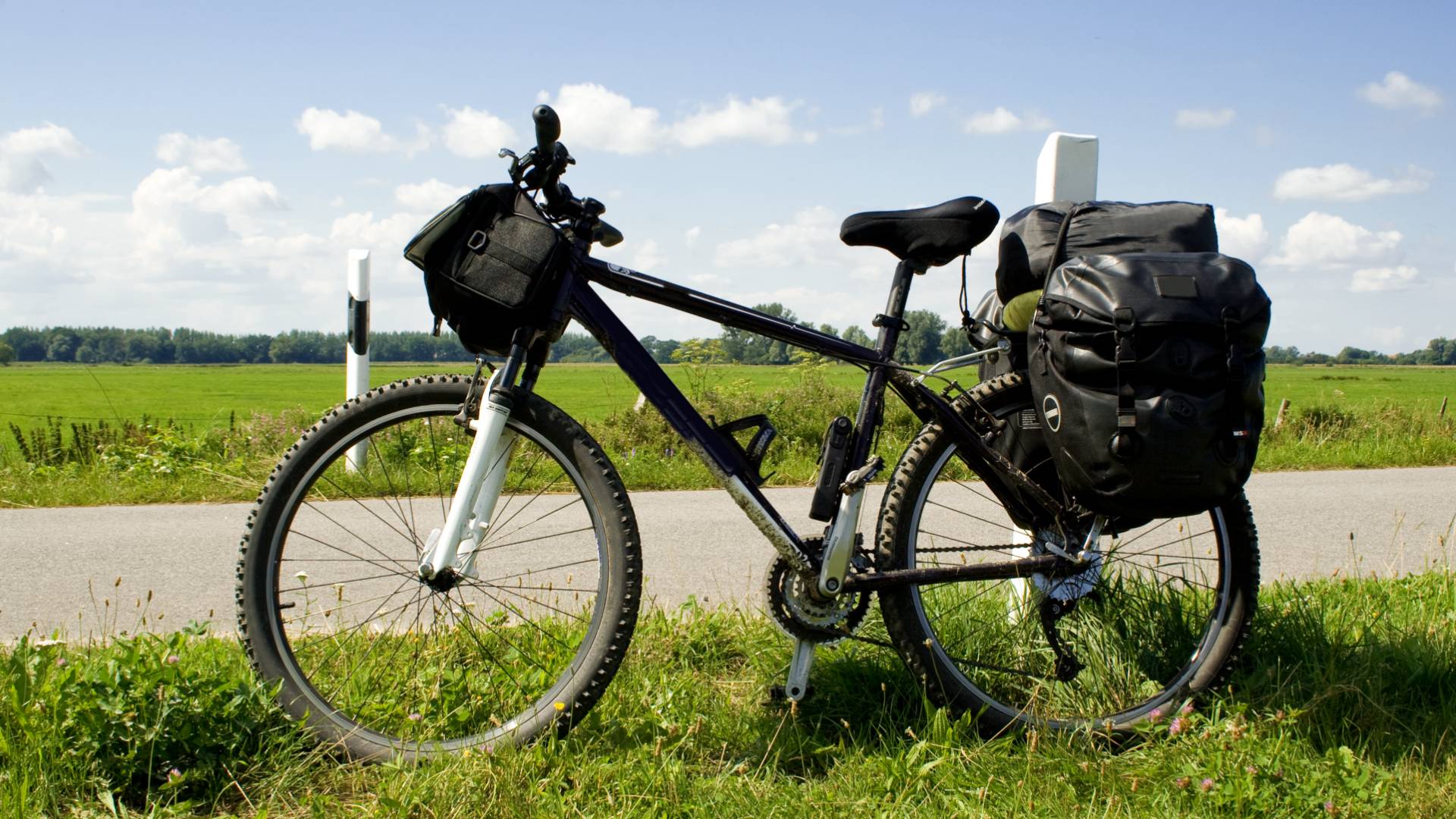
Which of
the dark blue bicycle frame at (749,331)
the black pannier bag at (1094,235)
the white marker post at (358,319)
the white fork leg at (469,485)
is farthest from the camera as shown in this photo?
the white marker post at (358,319)

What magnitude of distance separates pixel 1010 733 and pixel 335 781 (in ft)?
5.85

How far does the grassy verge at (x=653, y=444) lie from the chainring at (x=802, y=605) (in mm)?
2046

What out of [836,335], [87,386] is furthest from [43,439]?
[87,386]

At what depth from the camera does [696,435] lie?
9.28 ft

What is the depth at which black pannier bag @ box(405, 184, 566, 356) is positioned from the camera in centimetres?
261

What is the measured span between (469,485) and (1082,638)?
188cm

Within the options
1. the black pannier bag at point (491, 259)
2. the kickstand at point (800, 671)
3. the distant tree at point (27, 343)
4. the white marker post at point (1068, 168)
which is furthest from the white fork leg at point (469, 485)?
the distant tree at point (27, 343)

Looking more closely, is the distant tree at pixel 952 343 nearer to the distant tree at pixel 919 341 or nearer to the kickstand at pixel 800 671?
the distant tree at pixel 919 341

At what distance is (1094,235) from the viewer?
9.68 feet

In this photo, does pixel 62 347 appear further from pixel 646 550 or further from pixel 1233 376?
pixel 1233 376

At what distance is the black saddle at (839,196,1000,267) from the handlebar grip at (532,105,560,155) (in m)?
0.82

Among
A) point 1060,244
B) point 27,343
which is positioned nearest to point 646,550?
point 1060,244

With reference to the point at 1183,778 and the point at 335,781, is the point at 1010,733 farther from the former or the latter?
the point at 335,781

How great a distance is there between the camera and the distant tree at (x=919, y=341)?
120 inches
